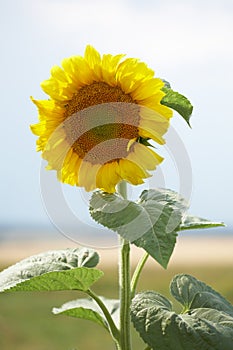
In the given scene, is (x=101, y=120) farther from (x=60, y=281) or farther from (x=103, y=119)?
(x=60, y=281)

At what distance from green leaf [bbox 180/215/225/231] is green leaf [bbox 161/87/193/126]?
11 cm

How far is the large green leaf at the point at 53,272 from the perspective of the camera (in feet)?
2.31

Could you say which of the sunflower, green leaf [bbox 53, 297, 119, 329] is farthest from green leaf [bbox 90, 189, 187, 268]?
green leaf [bbox 53, 297, 119, 329]

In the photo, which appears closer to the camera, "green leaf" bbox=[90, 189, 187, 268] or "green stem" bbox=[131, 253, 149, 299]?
"green leaf" bbox=[90, 189, 187, 268]

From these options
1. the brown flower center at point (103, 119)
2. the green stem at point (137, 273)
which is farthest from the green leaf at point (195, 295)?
the brown flower center at point (103, 119)

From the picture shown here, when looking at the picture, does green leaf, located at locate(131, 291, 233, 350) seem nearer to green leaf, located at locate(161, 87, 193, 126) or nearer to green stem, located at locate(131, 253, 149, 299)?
green stem, located at locate(131, 253, 149, 299)

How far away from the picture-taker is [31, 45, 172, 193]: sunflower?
0.67 m

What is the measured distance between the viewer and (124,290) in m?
0.71

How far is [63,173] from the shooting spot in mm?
707

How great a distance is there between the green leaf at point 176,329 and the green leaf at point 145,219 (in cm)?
9

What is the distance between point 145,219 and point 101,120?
0.37 ft

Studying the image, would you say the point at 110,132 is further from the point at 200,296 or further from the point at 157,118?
the point at 200,296

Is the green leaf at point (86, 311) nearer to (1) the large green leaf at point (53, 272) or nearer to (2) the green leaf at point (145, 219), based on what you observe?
(1) the large green leaf at point (53, 272)

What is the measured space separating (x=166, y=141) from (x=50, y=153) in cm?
11
